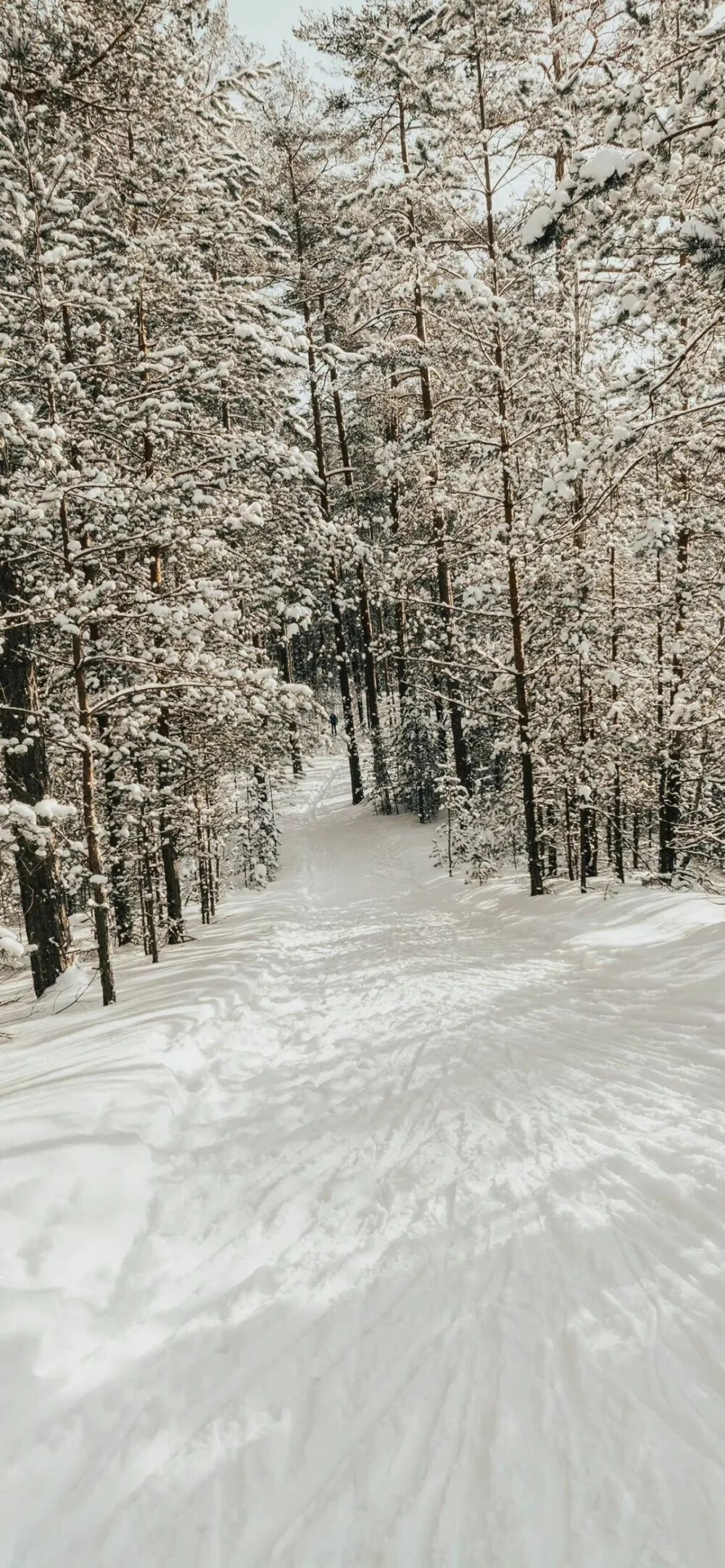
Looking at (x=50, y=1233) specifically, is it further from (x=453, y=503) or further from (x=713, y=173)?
(x=453, y=503)

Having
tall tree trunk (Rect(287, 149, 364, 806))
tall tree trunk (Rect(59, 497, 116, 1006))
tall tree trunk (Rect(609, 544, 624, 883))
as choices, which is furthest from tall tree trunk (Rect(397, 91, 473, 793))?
tall tree trunk (Rect(59, 497, 116, 1006))

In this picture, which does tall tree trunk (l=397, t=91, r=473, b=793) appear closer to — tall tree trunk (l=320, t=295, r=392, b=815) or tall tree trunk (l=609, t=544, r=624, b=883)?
tall tree trunk (l=609, t=544, r=624, b=883)

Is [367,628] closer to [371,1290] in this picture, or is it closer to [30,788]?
[30,788]

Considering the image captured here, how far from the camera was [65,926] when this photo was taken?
9.71m

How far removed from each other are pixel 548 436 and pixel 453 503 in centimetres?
184

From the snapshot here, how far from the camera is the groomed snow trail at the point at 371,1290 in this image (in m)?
2.42

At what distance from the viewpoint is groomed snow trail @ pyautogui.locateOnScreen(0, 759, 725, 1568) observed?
2.42m

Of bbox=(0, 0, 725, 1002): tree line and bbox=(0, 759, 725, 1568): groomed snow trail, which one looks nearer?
bbox=(0, 759, 725, 1568): groomed snow trail

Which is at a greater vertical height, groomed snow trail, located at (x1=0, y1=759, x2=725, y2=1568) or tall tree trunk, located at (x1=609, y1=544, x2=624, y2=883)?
tall tree trunk, located at (x1=609, y1=544, x2=624, y2=883)

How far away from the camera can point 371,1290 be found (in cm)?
342

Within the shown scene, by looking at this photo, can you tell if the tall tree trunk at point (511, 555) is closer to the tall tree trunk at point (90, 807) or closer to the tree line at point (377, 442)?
the tree line at point (377, 442)

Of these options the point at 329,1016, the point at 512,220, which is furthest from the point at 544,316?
the point at 329,1016

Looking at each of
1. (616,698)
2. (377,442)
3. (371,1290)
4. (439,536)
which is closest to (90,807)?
(371,1290)

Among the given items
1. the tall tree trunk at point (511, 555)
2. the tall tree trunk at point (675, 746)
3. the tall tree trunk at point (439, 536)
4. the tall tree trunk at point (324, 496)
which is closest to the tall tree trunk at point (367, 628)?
the tall tree trunk at point (324, 496)
